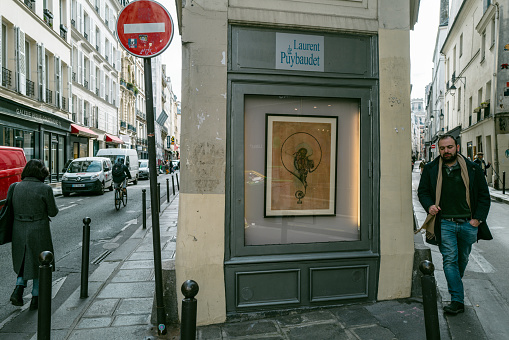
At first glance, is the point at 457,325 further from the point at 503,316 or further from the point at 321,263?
the point at 321,263

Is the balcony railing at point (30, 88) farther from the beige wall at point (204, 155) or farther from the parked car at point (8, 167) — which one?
the beige wall at point (204, 155)

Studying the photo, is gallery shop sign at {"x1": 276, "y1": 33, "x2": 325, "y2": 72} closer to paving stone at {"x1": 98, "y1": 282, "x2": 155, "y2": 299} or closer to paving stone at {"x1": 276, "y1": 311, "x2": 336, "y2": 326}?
paving stone at {"x1": 276, "y1": 311, "x2": 336, "y2": 326}

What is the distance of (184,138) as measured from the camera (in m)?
3.84

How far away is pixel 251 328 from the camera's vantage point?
3.78 m

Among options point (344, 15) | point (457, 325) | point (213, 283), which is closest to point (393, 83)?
point (344, 15)

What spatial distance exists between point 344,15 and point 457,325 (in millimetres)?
3265

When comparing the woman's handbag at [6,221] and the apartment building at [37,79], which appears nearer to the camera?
the woman's handbag at [6,221]

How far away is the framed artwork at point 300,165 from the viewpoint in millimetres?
4266

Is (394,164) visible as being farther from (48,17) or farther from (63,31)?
(63,31)

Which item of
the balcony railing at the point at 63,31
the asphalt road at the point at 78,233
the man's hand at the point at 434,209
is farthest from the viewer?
the balcony railing at the point at 63,31

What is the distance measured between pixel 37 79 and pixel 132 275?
20249mm

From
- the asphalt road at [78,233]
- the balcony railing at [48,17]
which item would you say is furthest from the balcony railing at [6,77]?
the asphalt road at [78,233]

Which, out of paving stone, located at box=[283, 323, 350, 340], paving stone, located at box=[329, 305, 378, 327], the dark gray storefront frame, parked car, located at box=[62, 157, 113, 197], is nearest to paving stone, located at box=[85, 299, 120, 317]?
the dark gray storefront frame

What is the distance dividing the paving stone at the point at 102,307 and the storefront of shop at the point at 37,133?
16.4 metres
